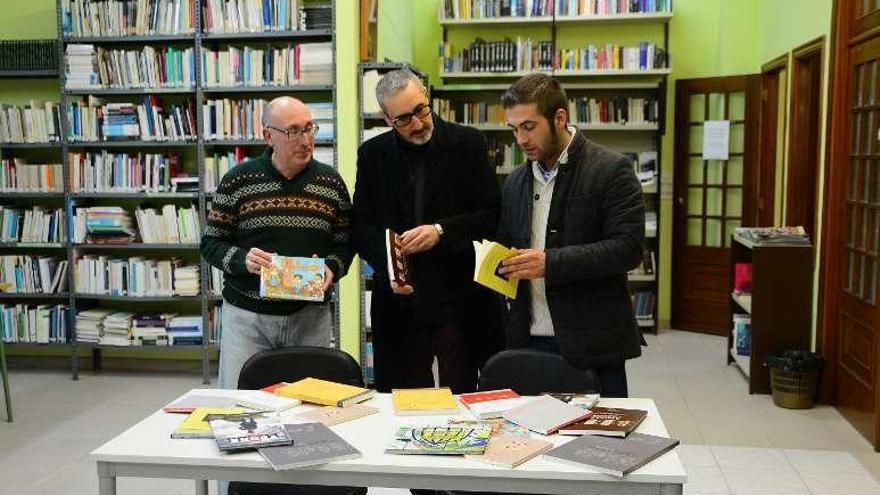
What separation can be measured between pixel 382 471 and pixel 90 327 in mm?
4508

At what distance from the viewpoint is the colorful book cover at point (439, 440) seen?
1985 mm

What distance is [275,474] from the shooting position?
196 centimetres

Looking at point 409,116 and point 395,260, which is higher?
point 409,116

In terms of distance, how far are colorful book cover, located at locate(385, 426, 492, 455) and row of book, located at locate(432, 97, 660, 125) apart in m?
5.41

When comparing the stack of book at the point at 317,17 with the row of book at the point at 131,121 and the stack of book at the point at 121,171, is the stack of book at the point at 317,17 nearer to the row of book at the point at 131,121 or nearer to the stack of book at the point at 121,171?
the row of book at the point at 131,121

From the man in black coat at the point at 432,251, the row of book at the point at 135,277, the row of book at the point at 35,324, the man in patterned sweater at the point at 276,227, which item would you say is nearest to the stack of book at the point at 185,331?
the row of book at the point at 135,277

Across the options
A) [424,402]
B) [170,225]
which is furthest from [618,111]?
[424,402]

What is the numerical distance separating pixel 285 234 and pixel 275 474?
124 cm

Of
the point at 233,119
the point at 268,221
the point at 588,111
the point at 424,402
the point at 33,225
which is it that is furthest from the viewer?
the point at 588,111

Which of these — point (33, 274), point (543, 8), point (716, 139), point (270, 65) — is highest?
point (543, 8)

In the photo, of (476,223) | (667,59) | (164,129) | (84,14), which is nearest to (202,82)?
(164,129)

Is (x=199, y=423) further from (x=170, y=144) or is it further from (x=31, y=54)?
(x=31, y=54)

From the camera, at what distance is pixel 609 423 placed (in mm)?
2158

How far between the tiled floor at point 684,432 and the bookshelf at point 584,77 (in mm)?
1918
